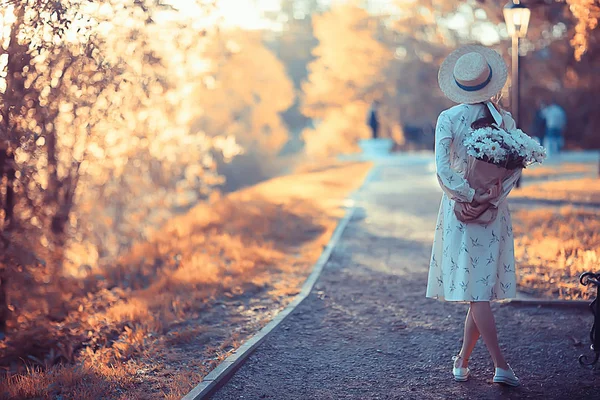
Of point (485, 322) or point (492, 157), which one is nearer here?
point (492, 157)

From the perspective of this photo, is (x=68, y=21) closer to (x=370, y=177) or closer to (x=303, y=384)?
(x=303, y=384)

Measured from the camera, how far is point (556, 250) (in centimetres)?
774

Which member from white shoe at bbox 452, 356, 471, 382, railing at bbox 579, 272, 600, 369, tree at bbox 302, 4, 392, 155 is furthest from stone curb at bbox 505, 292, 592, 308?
tree at bbox 302, 4, 392, 155

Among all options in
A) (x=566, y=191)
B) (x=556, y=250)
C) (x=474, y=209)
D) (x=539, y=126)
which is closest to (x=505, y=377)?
(x=474, y=209)

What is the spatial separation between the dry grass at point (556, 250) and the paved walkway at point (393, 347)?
0.51 m

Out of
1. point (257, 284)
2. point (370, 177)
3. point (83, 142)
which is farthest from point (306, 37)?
point (257, 284)

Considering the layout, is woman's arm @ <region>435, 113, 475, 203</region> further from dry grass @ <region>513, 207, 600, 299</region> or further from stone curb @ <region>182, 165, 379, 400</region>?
dry grass @ <region>513, 207, 600, 299</region>

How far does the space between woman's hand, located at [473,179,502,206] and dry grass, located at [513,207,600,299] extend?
266cm

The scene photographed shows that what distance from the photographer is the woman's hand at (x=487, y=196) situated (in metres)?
4.23

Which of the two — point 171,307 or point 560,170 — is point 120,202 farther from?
point 560,170

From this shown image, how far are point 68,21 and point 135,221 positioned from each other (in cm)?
1320

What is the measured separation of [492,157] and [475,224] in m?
0.46

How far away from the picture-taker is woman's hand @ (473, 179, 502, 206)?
13.9 feet

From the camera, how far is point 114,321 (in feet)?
23.9
